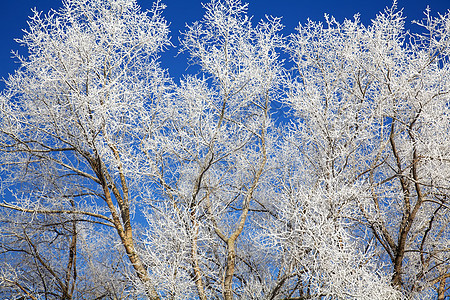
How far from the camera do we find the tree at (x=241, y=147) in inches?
305

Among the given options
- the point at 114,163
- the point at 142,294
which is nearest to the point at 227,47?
the point at 114,163

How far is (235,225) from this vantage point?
11734mm

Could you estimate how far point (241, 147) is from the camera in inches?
373

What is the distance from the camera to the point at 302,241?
25.9 ft

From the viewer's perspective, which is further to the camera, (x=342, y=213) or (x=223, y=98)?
(x=223, y=98)

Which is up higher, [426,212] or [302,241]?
[426,212]

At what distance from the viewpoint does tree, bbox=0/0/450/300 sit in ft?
25.5

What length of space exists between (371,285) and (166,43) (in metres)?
6.88

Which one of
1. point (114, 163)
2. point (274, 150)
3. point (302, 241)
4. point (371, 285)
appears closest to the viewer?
point (371, 285)

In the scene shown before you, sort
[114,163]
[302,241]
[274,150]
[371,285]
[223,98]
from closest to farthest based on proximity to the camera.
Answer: [371,285] < [302,241] < [114,163] < [223,98] < [274,150]

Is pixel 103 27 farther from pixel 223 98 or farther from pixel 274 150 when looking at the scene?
pixel 274 150

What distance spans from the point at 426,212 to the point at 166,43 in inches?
298

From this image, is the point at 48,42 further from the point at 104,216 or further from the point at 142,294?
the point at 142,294

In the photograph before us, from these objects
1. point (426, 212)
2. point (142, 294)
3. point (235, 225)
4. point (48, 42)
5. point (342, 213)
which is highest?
point (48, 42)
